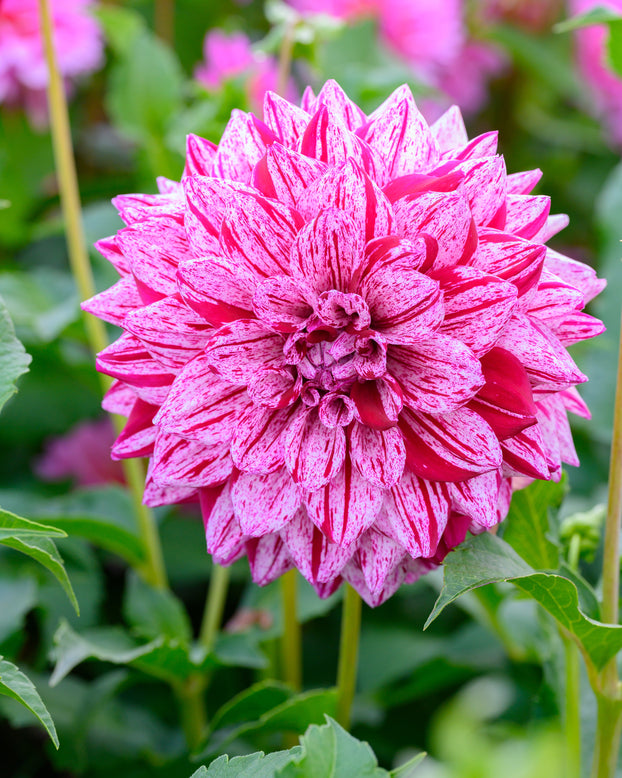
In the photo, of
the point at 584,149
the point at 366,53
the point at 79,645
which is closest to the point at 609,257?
the point at 366,53

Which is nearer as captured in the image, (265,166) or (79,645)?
(265,166)

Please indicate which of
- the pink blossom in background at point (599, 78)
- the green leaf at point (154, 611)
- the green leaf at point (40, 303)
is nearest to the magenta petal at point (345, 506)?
the green leaf at point (154, 611)


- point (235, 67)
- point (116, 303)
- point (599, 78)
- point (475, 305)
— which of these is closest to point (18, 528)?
point (116, 303)

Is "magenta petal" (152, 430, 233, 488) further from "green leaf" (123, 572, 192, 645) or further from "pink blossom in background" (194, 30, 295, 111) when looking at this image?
"pink blossom in background" (194, 30, 295, 111)

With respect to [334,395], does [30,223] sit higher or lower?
higher

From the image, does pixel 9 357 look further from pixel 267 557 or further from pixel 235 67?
pixel 235 67

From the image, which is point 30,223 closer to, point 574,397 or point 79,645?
point 79,645
